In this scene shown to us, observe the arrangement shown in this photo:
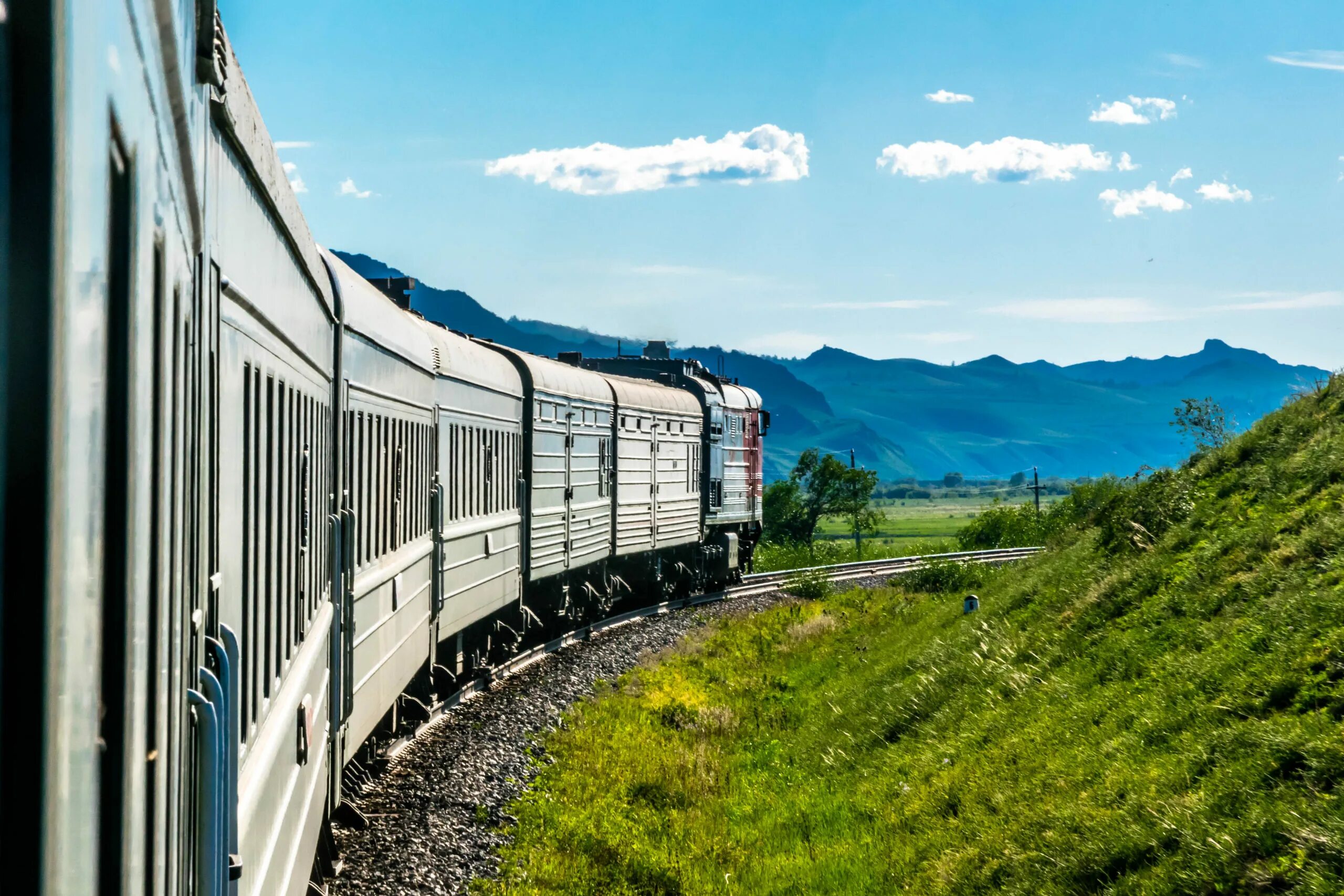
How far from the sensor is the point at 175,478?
1.96m

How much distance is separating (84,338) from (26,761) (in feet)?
1.17

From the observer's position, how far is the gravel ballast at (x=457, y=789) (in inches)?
360

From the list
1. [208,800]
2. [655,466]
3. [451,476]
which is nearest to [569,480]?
[655,466]

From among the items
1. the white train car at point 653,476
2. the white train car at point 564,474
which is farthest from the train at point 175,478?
the white train car at point 653,476

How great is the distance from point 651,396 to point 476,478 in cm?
1024

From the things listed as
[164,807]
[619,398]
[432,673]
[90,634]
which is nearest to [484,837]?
[432,673]

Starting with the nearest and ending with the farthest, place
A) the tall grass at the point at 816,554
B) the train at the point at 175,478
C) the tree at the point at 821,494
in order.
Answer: the train at the point at 175,478
the tall grass at the point at 816,554
the tree at the point at 821,494

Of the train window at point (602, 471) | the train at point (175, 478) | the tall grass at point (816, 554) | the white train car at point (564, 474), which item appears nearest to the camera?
the train at point (175, 478)

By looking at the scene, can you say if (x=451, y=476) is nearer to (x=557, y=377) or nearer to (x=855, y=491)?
(x=557, y=377)

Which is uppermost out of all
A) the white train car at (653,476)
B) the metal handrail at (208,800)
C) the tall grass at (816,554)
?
the metal handrail at (208,800)

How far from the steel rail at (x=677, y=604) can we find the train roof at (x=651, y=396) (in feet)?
12.5

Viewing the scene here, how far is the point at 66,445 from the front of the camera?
1.02 m

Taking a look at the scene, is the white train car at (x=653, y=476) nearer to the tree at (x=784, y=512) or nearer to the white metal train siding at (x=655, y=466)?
the white metal train siding at (x=655, y=466)

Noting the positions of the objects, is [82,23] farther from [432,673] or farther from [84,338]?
[432,673]
